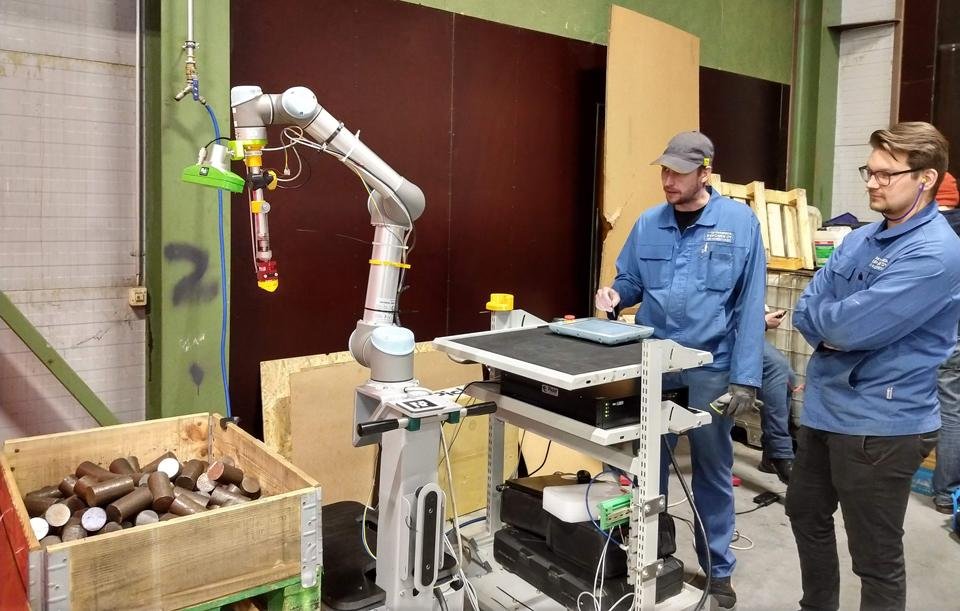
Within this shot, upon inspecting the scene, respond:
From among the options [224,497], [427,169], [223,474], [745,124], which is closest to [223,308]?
[223,474]

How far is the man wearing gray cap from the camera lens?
2.32m

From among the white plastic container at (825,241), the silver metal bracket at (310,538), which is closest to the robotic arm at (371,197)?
the silver metal bracket at (310,538)

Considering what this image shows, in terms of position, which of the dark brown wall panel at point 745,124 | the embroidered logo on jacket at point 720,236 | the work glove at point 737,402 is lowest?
the work glove at point 737,402

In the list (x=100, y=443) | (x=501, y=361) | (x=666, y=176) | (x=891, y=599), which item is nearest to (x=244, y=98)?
(x=501, y=361)

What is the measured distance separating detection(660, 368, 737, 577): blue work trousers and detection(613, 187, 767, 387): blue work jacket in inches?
3.0

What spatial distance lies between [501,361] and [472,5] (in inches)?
77.4

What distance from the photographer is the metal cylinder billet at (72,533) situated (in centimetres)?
166

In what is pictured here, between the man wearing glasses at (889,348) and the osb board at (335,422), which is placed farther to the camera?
the osb board at (335,422)

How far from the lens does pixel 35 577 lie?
1.40 m

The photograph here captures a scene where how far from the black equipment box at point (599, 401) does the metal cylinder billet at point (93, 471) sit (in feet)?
3.70

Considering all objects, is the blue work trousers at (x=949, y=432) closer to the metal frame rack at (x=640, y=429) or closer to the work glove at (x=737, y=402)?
the work glove at (x=737, y=402)

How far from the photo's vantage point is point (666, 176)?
2.40 m

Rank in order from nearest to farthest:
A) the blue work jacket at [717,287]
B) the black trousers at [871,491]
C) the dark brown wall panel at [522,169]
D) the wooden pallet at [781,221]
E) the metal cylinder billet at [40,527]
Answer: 1. the metal cylinder billet at [40,527]
2. the black trousers at [871,491]
3. the blue work jacket at [717,287]
4. the dark brown wall panel at [522,169]
5. the wooden pallet at [781,221]

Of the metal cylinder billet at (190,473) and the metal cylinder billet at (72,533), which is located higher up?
the metal cylinder billet at (190,473)
